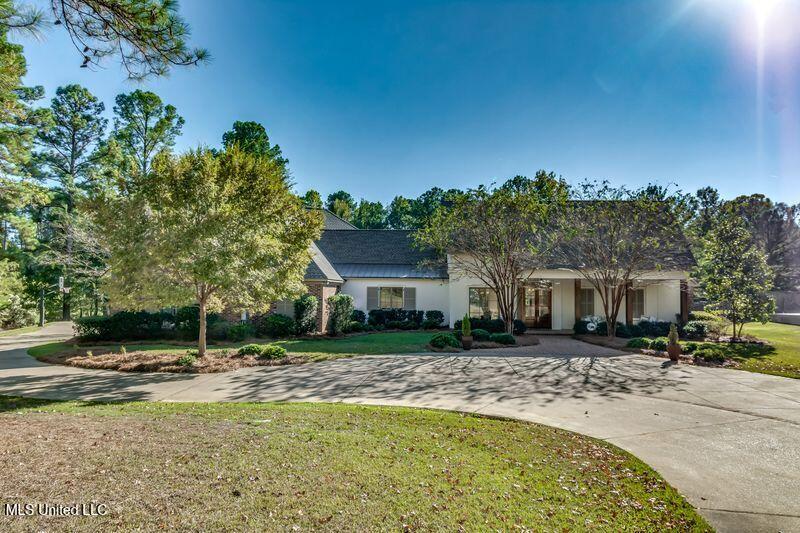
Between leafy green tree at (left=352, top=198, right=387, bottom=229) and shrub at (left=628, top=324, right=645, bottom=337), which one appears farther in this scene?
leafy green tree at (left=352, top=198, right=387, bottom=229)

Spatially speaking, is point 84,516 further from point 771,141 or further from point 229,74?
point 771,141

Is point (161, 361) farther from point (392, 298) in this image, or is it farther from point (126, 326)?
point (392, 298)

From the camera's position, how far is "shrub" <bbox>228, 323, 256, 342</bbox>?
16531 millimetres

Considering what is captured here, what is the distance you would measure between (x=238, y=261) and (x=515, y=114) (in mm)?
11942

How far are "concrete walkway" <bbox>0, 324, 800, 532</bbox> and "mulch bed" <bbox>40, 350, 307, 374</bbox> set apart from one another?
51cm

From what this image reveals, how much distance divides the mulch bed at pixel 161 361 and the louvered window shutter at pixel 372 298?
1127 cm

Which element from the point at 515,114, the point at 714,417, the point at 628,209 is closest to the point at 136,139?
the point at 515,114

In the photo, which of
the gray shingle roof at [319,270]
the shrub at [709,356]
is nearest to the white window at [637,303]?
the shrub at [709,356]

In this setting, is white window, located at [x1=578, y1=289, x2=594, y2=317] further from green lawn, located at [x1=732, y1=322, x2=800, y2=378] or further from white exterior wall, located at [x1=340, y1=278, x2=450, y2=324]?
white exterior wall, located at [x1=340, y1=278, x2=450, y2=324]

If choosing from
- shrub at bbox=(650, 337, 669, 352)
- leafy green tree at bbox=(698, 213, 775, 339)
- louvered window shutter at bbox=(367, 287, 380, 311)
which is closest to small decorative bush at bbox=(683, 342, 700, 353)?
shrub at bbox=(650, 337, 669, 352)

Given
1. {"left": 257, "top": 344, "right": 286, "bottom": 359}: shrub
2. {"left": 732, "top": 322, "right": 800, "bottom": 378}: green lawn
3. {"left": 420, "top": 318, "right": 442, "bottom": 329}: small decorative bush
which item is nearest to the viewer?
{"left": 732, "top": 322, "right": 800, "bottom": 378}: green lawn

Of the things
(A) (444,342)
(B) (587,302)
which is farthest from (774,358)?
(A) (444,342)

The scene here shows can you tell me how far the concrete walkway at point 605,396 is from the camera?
186 inches

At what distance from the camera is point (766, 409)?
776 cm
